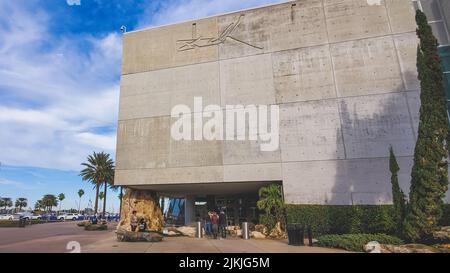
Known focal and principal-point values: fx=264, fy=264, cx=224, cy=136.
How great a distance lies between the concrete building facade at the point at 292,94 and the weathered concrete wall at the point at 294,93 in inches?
2.9

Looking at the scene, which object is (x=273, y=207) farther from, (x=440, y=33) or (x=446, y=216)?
(x=440, y=33)

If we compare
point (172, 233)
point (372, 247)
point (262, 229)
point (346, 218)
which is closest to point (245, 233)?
point (262, 229)

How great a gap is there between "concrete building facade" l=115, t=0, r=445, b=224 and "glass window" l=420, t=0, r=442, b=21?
240cm

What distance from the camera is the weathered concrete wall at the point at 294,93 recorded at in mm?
17531

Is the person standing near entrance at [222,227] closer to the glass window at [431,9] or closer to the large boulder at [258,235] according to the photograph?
the large boulder at [258,235]

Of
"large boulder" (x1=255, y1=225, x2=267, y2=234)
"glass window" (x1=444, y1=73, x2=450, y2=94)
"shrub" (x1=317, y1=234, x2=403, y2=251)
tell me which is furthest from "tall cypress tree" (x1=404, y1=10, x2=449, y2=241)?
"glass window" (x1=444, y1=73, x2=450, y2=94)

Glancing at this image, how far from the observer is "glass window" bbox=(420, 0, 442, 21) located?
20.3 m

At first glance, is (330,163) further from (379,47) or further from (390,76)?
(379,47)

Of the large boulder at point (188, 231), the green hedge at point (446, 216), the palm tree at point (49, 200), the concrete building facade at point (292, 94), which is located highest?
the concrete building facade at point (292, 94)

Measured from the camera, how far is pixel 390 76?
18.2m

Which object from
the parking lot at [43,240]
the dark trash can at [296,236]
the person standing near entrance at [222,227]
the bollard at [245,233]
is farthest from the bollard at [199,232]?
the dark trash can at [296,236]

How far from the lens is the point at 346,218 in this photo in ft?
52.9
